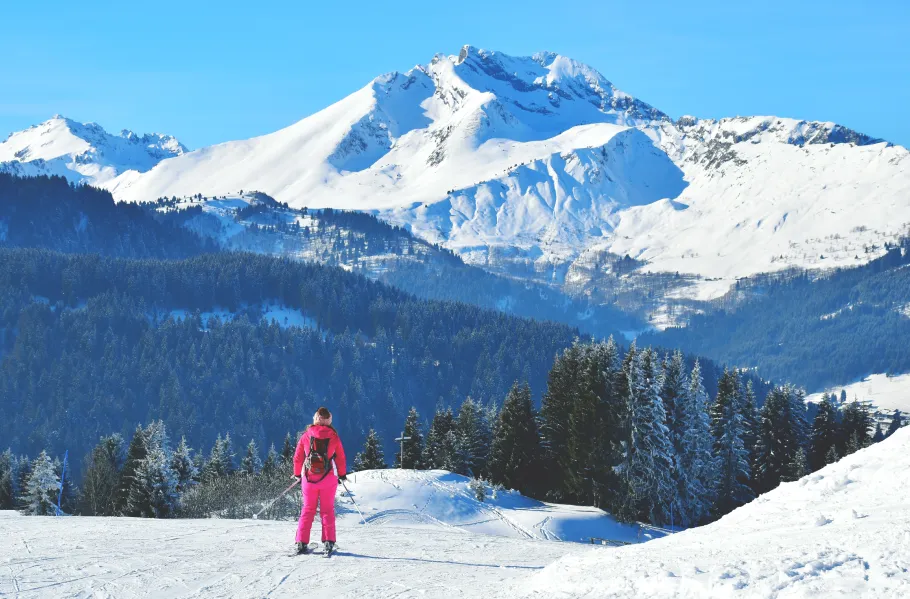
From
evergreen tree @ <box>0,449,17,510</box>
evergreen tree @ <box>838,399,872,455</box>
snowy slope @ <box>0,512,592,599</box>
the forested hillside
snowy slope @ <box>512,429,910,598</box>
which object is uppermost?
the forested hillside

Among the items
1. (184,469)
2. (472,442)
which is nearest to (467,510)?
(472,442)

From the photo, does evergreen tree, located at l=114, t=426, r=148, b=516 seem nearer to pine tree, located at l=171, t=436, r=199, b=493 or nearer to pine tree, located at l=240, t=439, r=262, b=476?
pine tree, located at l=171, t=436, r=199, b=493

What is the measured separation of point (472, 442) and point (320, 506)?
45.6 meters

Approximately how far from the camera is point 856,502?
1517 cm

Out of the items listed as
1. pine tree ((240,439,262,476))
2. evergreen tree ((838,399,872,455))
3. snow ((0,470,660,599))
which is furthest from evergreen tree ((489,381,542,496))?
snow ((0,470,660,599))

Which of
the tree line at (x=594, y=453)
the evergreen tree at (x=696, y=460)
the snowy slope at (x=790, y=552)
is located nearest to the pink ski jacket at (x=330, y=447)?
the snowy slope at (x=790, y=552)

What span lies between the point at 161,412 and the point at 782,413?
117454 mm

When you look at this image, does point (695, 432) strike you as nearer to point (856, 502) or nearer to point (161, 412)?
point (856, 502)

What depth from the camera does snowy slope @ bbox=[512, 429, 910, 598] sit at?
11.0 metres

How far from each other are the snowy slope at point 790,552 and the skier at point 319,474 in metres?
4.62

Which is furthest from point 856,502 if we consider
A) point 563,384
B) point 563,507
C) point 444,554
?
point 563,384

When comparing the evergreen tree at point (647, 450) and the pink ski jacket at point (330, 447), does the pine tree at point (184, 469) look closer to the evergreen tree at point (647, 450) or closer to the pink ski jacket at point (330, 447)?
the evergreen tree at point (647, 450)

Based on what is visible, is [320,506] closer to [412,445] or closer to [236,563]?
[236,563]

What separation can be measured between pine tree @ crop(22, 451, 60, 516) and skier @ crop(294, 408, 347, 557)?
142 ft
